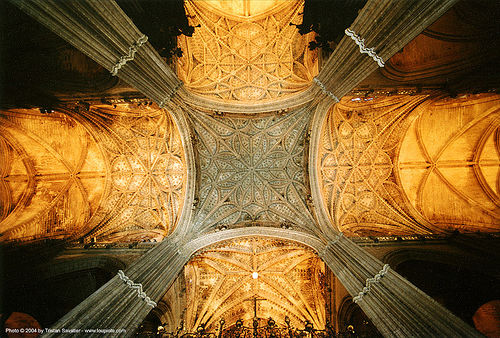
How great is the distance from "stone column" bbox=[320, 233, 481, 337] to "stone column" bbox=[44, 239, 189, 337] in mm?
5333

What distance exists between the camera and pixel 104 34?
4664 mm

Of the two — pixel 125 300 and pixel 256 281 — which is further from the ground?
pixel 125 300

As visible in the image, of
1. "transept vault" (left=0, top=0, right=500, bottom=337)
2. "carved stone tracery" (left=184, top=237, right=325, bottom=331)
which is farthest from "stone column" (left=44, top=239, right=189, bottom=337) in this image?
"carved stone tracery" (left=184, top=237, right=325, bottom=331)

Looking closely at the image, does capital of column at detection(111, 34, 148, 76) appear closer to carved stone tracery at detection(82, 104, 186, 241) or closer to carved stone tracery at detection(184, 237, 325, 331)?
carved stone tracery at detection(82, 104, 186, 241)

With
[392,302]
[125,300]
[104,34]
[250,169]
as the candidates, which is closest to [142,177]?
[250,169]

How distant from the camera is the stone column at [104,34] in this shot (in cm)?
397

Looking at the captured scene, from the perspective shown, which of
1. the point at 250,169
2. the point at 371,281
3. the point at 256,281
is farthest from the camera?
the point at 256,281

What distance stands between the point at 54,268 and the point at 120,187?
14.9 feet

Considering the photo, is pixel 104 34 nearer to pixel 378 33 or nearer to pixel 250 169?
pixel 378 33

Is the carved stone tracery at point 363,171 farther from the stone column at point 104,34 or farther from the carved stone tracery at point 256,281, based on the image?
the stone column at point 104,34

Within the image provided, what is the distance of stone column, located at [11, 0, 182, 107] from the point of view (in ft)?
13.0

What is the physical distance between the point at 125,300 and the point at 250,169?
7.84 meters

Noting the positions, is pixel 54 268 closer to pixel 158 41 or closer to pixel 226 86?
pixel 158 41

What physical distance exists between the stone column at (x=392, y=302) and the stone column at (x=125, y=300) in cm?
533
